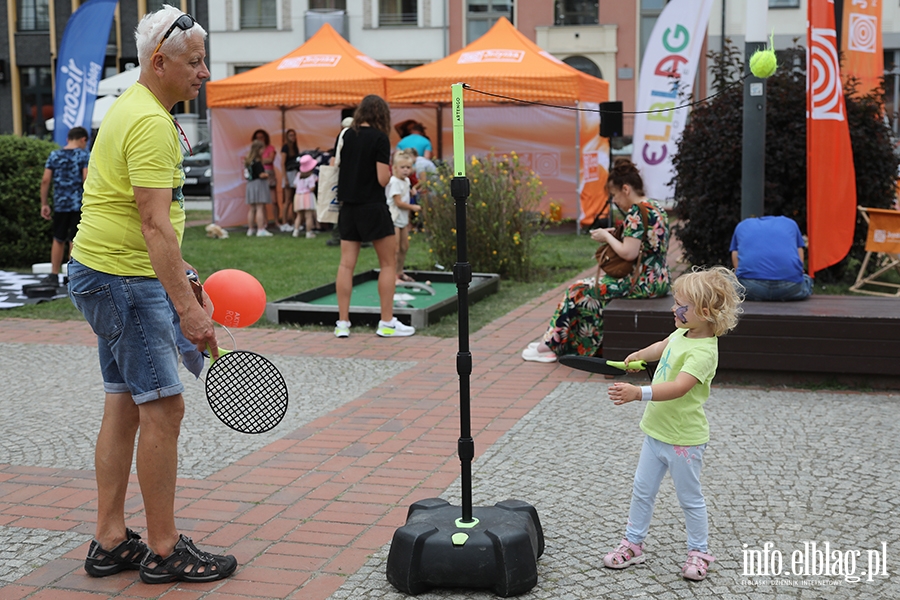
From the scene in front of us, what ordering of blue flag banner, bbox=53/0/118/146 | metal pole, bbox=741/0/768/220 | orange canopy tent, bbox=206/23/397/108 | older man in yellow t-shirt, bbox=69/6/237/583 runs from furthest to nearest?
1. orange canopy tent, bbox=206/23/397/108
2. blue flag banner, bbox=53/0/118/146
3. metal pole, bbox=741/0/768/220
4. older man in yellow t-shirt, bbox=69/6/237/583

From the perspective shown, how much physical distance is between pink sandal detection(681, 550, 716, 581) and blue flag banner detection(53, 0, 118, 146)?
1166 cm

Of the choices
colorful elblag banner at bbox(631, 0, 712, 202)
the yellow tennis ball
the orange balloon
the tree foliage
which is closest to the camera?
the orange balloon

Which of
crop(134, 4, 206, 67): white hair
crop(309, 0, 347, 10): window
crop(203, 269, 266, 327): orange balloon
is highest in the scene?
crop(309, 0, 347, 10): window

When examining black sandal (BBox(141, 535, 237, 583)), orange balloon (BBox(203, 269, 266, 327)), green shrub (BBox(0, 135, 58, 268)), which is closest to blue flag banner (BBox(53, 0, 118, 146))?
green shrub (BBox(0, 135, 58, 268))

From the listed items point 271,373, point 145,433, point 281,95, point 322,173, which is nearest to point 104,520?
point 145,433

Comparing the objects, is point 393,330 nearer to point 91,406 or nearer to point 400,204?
point 400,204

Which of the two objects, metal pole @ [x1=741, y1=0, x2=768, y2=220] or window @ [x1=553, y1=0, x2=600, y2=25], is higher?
window @ [x1=553, y1=0, x2=600, y2=25]

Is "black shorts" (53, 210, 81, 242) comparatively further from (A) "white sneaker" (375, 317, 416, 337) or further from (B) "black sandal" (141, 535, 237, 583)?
(B) "black sandal" (141, 535, 237, 583)

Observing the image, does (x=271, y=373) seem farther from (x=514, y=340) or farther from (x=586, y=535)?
Answer: (x=514, y=340)

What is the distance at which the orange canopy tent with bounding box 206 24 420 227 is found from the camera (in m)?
16.6

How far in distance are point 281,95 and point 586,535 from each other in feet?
45.4

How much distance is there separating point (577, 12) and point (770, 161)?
28825 mm

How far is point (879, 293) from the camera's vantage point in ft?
31.4

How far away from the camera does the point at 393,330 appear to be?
8109 mm
